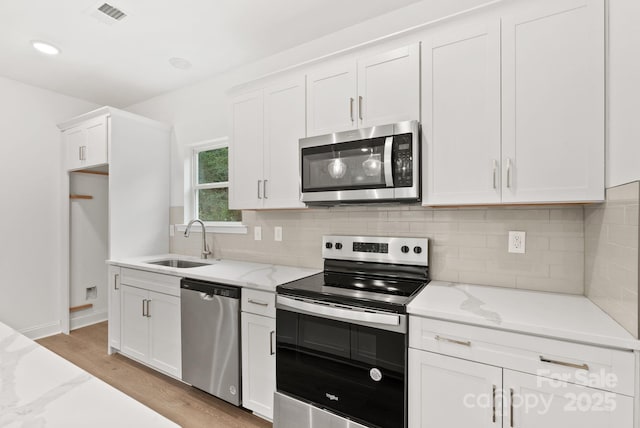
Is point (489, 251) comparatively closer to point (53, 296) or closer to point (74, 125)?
point (74, 125)

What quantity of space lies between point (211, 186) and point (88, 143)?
1.34 meters

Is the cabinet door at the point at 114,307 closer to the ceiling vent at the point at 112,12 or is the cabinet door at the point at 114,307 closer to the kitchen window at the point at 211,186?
the kitchen window at the point at 211,186

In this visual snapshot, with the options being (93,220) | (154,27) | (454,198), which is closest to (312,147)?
(454,198)

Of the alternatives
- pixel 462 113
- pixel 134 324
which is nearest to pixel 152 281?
pixel 134 324

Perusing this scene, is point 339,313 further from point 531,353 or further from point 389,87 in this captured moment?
point 389,87

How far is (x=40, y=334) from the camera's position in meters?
3.50

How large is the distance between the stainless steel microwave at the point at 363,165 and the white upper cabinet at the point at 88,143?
224 cm

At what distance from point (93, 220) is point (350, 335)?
370 centimetres

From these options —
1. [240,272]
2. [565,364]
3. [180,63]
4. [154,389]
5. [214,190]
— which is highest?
[180,63]

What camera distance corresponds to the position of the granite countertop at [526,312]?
1.18 m

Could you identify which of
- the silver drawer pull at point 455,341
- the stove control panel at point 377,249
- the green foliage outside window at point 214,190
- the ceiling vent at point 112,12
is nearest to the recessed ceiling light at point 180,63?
the ceiling vent at point 112,12

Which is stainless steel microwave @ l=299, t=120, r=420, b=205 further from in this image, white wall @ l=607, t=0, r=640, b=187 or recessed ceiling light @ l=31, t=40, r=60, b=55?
recessed ceiling light @ l=31, t=40, r=60, b=55

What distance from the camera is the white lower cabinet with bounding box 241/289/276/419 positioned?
1972 mm

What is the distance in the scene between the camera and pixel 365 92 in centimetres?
199
